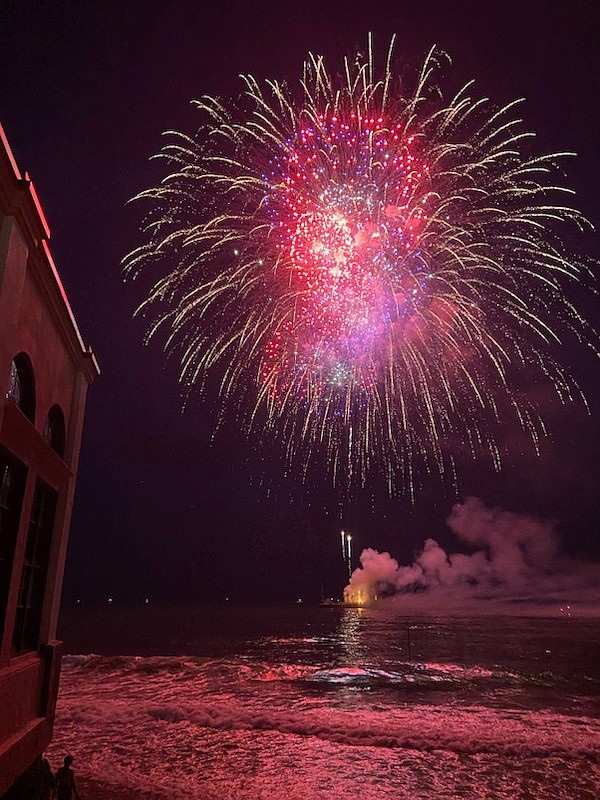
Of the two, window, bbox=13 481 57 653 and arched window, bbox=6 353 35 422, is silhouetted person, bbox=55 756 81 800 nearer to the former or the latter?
window, bbox=13 481 57 653

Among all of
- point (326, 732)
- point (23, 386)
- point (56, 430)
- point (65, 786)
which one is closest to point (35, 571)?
point (56, 430)

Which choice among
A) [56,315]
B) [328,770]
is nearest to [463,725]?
[328,770]

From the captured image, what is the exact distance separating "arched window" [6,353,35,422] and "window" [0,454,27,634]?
2.79 ft

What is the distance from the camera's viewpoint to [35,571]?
9.45 metres

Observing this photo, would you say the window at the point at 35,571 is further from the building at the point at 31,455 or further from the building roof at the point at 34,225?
the building roof at the point at 34,225

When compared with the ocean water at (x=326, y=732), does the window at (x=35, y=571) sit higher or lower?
higher

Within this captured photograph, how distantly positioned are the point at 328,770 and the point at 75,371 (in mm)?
10289

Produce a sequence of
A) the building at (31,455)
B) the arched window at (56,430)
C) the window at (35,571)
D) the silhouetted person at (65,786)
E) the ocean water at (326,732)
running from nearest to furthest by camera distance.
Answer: the building at (31,455) < the silhouetted person at (65,786) < the window at (35,571) < the arched window at (56,430) < the ocean water at (326,732)

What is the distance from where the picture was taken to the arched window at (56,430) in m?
9.54

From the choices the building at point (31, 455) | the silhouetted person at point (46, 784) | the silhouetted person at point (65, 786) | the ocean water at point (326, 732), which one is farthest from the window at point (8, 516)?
the ocean water at point (326, 732)

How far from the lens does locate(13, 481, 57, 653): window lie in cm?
888

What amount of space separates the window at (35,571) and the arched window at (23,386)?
143cm

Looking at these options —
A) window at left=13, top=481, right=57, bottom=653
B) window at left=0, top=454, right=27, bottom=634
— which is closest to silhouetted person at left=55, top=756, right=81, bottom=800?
window at left=13, top=481, right=57, bottom=653

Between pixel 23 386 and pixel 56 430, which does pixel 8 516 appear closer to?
pixel 23 386
